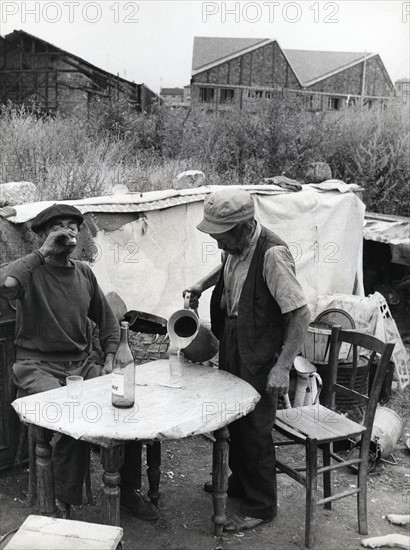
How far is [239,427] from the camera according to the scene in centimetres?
387

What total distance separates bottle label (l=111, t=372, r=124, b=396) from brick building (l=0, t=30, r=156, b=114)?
827 inches

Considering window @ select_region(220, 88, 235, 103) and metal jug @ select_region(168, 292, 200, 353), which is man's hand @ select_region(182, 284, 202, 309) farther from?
window @ select_region(220, 88, 235, 103)

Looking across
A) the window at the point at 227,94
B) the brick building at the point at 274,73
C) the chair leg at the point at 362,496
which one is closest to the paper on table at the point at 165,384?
the chair leg at the point at 362,496

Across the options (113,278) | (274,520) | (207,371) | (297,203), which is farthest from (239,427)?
(297,203)

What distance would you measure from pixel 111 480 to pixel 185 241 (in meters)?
3.24

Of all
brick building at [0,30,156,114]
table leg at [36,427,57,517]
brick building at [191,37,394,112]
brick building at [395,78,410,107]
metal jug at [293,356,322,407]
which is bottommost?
metal jug at [293,356,322,407]

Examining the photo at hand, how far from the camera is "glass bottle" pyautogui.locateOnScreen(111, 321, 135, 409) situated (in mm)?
3229

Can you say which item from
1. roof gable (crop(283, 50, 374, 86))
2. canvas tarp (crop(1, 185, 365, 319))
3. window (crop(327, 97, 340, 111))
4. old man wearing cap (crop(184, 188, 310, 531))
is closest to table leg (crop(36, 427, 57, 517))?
old man wearing cap (crop(184, 188, 310, 531))

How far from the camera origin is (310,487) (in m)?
3.73

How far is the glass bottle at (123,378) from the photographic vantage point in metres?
3.23

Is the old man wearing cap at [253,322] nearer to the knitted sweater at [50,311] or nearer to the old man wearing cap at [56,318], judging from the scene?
the old man wearing cap at [56,318]

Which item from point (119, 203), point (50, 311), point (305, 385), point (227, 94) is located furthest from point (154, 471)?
point (227, 94)

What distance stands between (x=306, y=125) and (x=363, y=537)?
10010mm

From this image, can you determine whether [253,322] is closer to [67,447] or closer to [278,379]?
[278,379]
